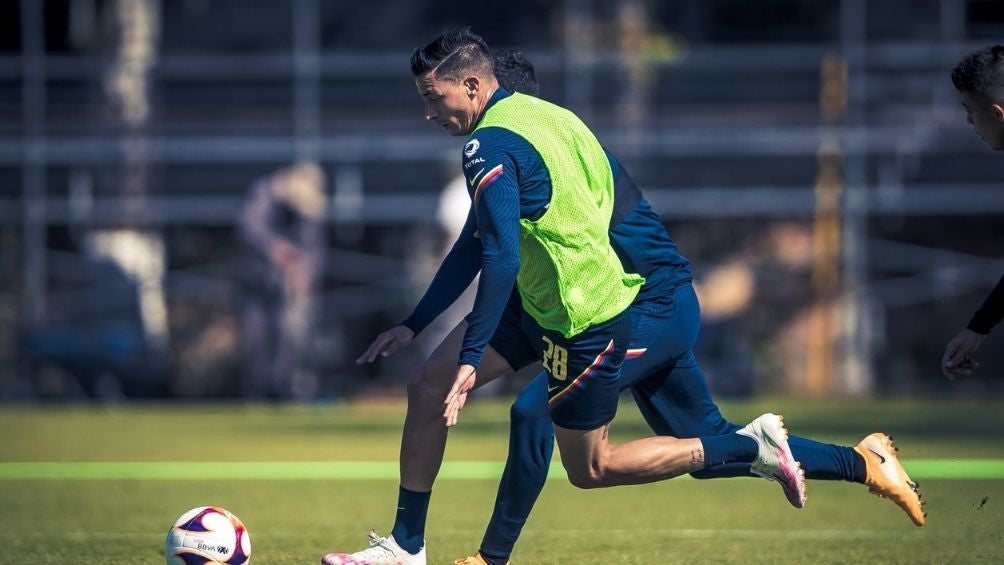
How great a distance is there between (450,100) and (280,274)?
469 inches

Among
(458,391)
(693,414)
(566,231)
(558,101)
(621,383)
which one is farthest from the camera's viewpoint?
(558,101)

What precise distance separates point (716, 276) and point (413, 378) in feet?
41.1

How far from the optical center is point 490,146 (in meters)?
5.60

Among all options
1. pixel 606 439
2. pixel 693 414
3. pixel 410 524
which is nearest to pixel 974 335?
pixel 693 414

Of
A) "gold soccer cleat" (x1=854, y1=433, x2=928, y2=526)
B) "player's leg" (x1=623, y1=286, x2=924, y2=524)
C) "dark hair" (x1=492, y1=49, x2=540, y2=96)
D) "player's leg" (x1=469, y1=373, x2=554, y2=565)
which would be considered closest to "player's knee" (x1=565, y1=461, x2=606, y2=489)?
"player's leg" (x1=469, y1=373, x2=554, y2=565)

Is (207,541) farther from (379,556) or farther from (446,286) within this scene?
(446,286)

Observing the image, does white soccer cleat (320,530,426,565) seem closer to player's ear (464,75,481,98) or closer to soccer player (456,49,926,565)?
soccer player (456,49,926,565)

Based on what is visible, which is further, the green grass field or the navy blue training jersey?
the green grass field

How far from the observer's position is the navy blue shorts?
5.87 m

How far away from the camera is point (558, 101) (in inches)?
750

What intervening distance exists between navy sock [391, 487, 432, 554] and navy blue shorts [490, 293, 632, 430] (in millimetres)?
653

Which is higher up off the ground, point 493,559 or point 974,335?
point 974,335

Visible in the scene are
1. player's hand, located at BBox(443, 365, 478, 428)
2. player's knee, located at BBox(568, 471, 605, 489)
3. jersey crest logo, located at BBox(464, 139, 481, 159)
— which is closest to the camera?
player's hand, located at BBox(443, 365, 478, 428)

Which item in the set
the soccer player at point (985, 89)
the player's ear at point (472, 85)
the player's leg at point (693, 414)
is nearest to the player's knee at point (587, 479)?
the player's leg at point (693, 414)
